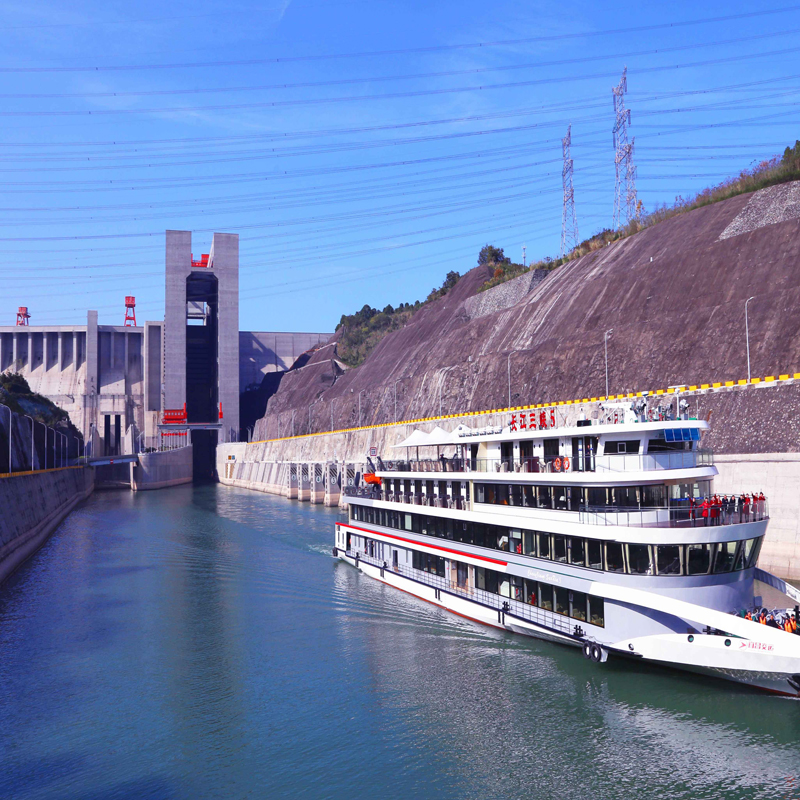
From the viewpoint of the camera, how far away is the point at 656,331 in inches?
2115

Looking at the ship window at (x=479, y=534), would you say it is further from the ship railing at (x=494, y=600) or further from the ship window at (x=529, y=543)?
the ship window at (x=529, y=543)

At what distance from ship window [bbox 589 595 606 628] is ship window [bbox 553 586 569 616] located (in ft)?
3.96

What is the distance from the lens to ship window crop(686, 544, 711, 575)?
21484 mm

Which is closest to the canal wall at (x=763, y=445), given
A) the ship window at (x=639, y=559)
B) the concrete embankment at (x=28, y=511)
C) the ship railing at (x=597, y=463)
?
the ship railing at (x=597, y=463)

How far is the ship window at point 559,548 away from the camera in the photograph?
81.5 feet

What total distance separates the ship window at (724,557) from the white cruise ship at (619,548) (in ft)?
0.13

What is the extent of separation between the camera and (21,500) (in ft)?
176

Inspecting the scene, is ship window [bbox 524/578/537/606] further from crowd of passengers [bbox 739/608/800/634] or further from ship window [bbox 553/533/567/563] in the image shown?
crowd of passengers [bbox 739/608/800/634]

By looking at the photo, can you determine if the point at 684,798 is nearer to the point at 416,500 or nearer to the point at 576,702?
the point at 576,702

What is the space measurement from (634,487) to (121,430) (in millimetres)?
151465

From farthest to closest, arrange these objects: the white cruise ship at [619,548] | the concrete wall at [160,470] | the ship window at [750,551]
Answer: the concrete wall at [160,470]
the ship window at [750,551]
the white cruise ship at [619,548]

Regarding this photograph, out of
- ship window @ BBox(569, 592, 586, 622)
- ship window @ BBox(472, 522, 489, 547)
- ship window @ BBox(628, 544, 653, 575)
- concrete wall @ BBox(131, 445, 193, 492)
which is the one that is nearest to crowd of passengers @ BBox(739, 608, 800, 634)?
ship window @ BBox(628, 544, 653, 575)

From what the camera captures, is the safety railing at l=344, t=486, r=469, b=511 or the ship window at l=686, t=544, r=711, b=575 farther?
the safety railing at l=344, t=486, r=469, b=511

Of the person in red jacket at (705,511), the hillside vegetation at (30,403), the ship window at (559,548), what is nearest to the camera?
the person in red jacket at (705,511)
